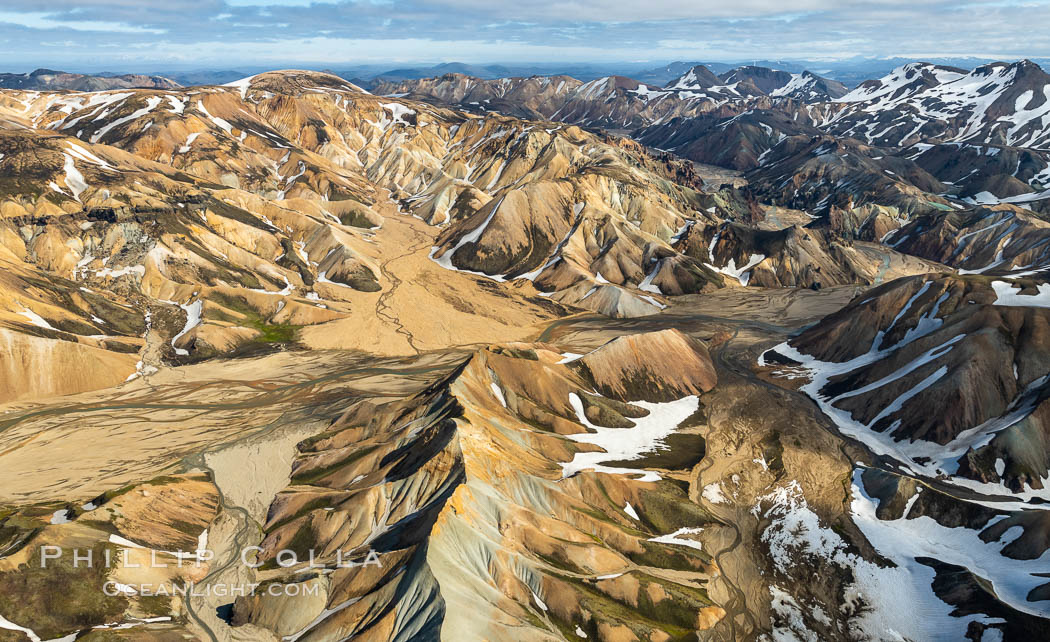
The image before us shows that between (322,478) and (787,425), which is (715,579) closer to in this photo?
(787,425)

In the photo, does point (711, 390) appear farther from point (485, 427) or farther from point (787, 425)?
point (485, 427)

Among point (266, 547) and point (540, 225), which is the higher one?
point (540, 225)

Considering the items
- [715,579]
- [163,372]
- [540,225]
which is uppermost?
[540,225]

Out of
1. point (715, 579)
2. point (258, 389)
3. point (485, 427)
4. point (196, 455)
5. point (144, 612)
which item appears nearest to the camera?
point (144, 612)

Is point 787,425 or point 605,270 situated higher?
point 605,270

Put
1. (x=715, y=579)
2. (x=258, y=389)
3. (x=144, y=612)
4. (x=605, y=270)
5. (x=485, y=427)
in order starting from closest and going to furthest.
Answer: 1. (x=144, y=612)
2. (x=715, y=579)
3. (x=485, y=427)
4. (x=258, y=389)
5. (x=605, y=270)

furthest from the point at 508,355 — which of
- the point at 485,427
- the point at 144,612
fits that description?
the point at 144,612

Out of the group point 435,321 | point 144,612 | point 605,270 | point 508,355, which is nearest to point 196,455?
point 144,612

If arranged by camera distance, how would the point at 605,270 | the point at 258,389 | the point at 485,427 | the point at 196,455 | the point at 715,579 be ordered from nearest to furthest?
→ the point at 715,579 < the point at 485,427 < the point at 196,455 < the point at 258,389 < the point at 605,270

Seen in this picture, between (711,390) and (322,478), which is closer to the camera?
(322,478)
